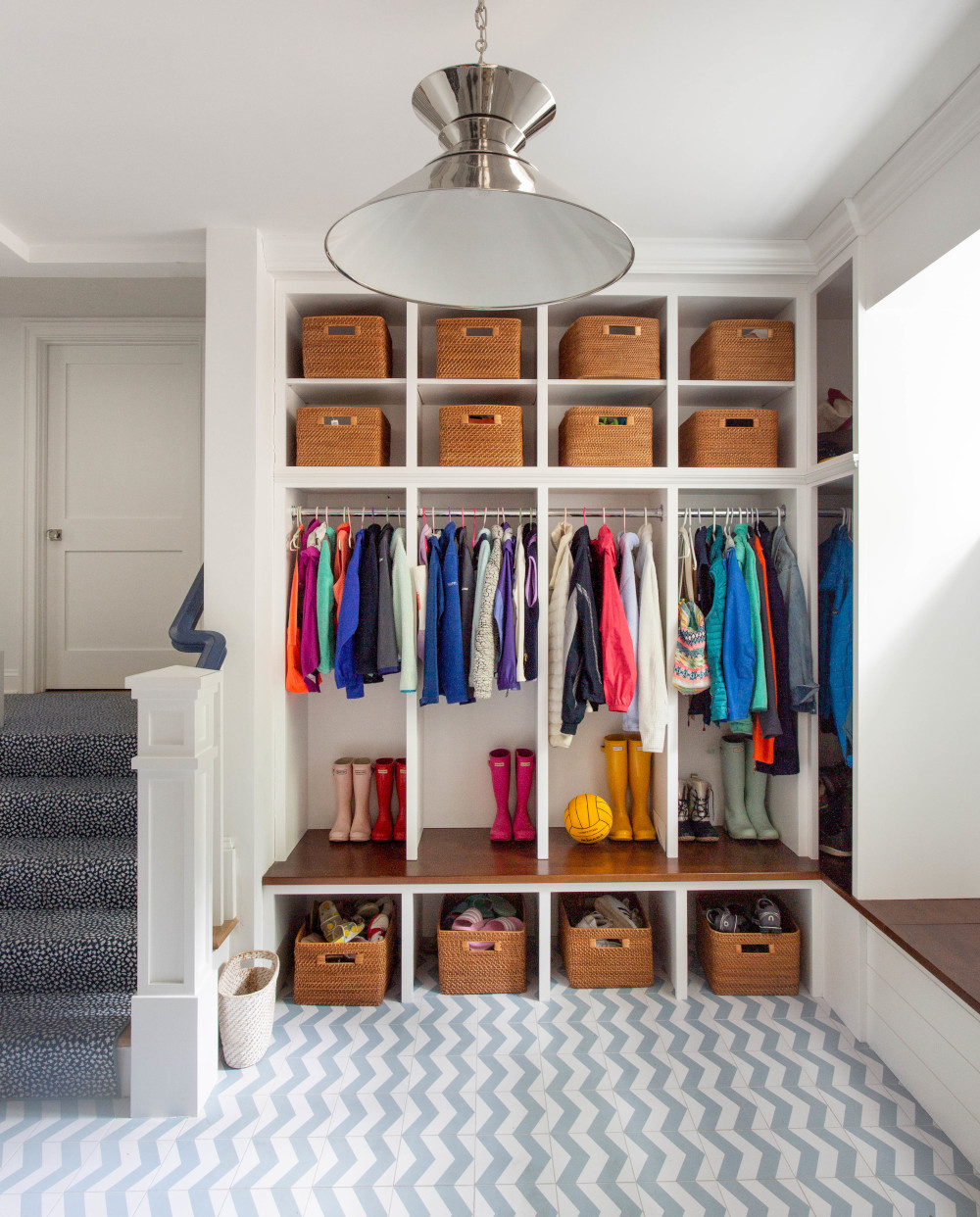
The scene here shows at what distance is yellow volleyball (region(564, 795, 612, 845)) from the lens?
9.04 ft

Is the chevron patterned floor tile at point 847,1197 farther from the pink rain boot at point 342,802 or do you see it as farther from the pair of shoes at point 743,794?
the pink rain boot at point 342,802

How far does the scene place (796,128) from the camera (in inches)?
75.7

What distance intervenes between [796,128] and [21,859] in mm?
3137

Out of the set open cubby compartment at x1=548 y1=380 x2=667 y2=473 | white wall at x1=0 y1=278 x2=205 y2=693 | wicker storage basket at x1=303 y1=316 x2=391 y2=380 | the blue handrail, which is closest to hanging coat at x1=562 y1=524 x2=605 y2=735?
open cubby compartment at x1=548 y1=380 x2=667 y2=473

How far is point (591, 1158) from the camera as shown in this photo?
1795 millimetres

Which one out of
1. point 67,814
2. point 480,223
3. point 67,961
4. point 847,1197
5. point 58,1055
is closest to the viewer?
point 480,223

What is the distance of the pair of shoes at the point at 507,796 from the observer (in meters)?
2.86

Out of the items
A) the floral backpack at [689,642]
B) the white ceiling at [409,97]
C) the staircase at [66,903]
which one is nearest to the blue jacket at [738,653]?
the floral backpack at [689,642]

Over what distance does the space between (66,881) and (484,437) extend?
6.69 feet

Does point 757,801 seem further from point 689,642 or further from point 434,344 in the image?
point 434,344

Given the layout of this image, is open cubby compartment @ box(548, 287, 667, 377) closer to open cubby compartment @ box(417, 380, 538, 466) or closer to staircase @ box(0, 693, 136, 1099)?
open cubby compartment @ box(417, 380, 538, 466)

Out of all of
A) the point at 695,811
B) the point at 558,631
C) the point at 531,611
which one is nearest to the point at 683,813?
the point at 695,811

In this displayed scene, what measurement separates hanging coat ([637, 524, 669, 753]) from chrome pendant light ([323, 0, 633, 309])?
160 centimetres

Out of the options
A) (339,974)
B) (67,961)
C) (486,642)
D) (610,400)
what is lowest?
(339,974)
